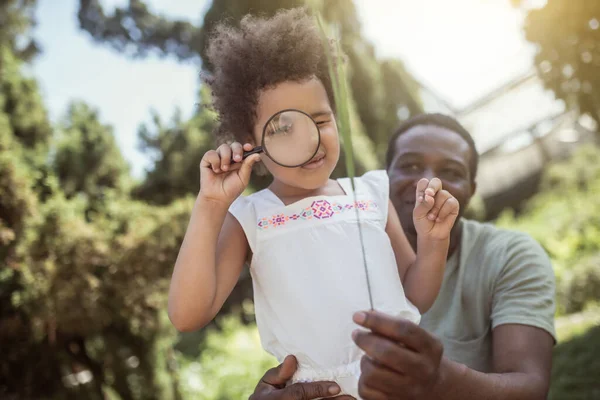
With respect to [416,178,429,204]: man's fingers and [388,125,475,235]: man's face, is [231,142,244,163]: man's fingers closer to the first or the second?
[416,178,429,204]: man's fingers

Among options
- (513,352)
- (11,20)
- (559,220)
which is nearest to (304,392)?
(513,352)

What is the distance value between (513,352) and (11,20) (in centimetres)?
1783

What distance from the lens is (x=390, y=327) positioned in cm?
113

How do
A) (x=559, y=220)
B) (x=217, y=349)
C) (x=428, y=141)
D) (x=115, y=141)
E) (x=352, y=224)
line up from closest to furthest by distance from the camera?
(x=352, y=224) < (x=428, y=141) < (x=115, y=141) < (x=217, y=349) < (x=559, y=220)

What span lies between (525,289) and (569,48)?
3851 mm

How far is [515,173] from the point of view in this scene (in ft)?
60.1

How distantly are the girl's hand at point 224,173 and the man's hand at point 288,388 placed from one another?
20.0 inches

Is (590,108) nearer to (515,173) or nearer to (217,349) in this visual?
(217,349)

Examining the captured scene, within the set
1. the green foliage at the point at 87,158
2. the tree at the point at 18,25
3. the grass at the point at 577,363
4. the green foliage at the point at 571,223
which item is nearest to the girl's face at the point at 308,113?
the grass at the point at 577,363

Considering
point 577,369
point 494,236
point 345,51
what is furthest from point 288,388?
point 577,369

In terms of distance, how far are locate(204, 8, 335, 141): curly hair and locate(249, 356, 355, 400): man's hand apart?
0.76m

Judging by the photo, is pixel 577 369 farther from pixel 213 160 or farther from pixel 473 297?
pixel 213 160

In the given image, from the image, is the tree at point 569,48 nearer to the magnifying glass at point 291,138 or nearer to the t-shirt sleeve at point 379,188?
the t-shirt sleeve at point 379,188

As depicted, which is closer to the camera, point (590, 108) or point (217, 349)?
point (590, 108)
